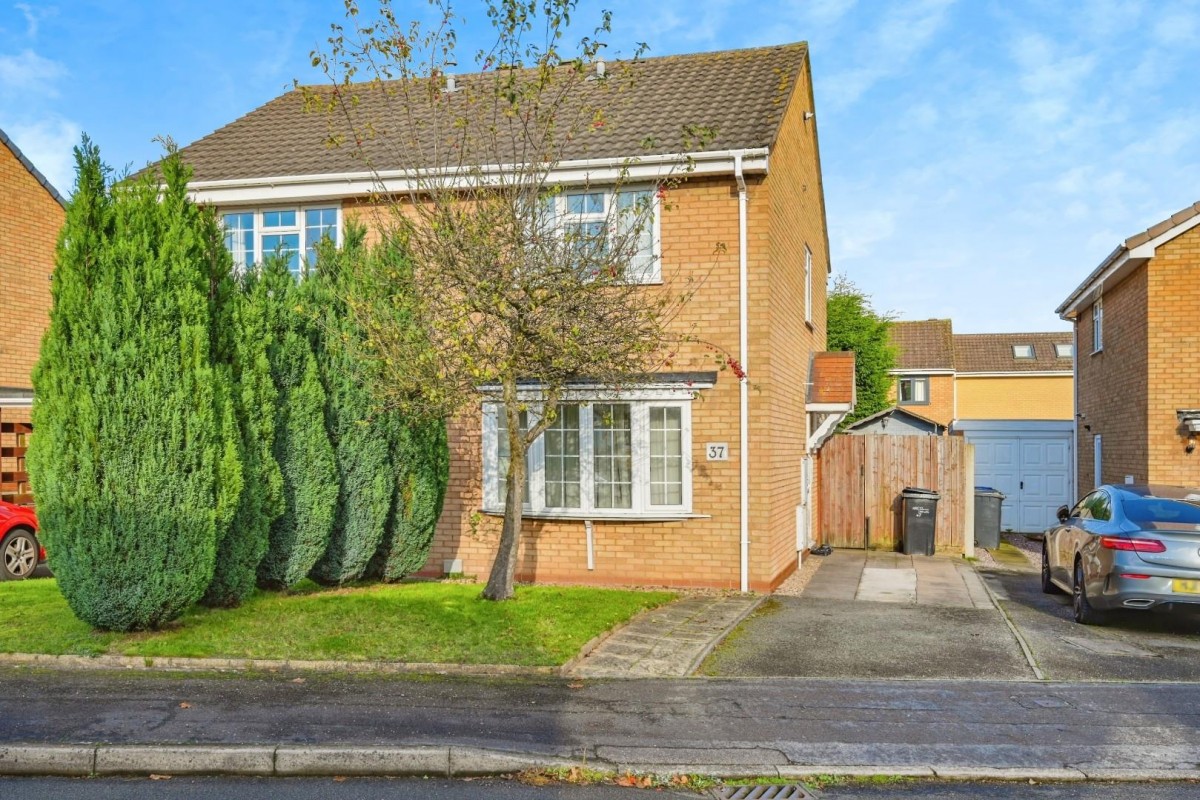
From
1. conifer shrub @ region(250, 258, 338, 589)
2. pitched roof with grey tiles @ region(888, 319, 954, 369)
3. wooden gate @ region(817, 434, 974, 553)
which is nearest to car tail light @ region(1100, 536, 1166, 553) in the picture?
wooden gate @ region(817, 434, 974, 553)

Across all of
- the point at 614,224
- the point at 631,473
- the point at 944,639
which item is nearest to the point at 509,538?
the point at 631,473

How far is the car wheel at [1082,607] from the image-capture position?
33.1 feet

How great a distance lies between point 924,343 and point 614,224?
3272 centimetres

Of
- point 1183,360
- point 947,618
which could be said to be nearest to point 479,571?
point 947,618

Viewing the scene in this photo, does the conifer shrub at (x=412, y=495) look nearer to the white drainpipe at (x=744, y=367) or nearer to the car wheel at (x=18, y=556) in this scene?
the white drainpipe at (x=744, y=367)

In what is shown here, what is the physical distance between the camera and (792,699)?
22.4 feet

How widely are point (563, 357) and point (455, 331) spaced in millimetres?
990

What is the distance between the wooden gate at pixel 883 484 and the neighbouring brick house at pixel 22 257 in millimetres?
15267

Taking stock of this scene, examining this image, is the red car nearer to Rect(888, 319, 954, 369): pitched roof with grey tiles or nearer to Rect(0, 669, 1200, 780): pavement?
Rect(0, 669, 1200, 780): pavement

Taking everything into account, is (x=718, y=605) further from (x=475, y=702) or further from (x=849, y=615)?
(x=475, y=702)

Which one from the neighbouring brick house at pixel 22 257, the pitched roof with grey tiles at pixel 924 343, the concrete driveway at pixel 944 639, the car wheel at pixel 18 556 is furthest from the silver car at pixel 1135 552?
the pitched roof with grey tiles at pixel 924 343

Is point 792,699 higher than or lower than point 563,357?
lower

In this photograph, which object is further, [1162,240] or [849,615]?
[1162,240]

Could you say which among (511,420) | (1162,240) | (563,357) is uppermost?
(1162,240)
